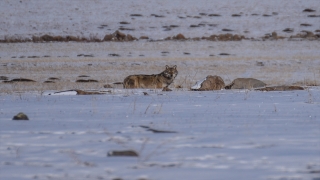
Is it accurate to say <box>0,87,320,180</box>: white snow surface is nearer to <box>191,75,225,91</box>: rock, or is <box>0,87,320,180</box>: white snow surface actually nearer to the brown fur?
<box>191,75,225,91</box>: rock

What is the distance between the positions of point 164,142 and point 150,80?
11.3 metres

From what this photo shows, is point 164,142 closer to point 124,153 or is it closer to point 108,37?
point 124,153

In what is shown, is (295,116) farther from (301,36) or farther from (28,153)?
(301,36)

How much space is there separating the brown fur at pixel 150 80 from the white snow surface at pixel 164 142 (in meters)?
7.21

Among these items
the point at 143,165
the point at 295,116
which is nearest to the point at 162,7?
the point at 295,116

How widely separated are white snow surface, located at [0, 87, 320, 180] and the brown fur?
7.21 meters

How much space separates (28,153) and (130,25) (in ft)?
122

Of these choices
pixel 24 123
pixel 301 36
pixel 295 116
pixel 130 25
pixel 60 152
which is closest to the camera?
pixel 60 152

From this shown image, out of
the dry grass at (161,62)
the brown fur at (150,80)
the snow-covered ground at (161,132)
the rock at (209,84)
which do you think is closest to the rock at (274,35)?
the dry grass at (161,62)

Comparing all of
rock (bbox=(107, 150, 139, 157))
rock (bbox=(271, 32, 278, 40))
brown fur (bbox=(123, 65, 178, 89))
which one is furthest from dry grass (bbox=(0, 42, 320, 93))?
rock (bbox=(107, 150, 139, 157))

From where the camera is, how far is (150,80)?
56.4ft

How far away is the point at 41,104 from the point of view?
10094mm

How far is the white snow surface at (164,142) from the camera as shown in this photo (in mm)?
4895

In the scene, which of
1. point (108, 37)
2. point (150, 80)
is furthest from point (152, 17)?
point (150, 80)
